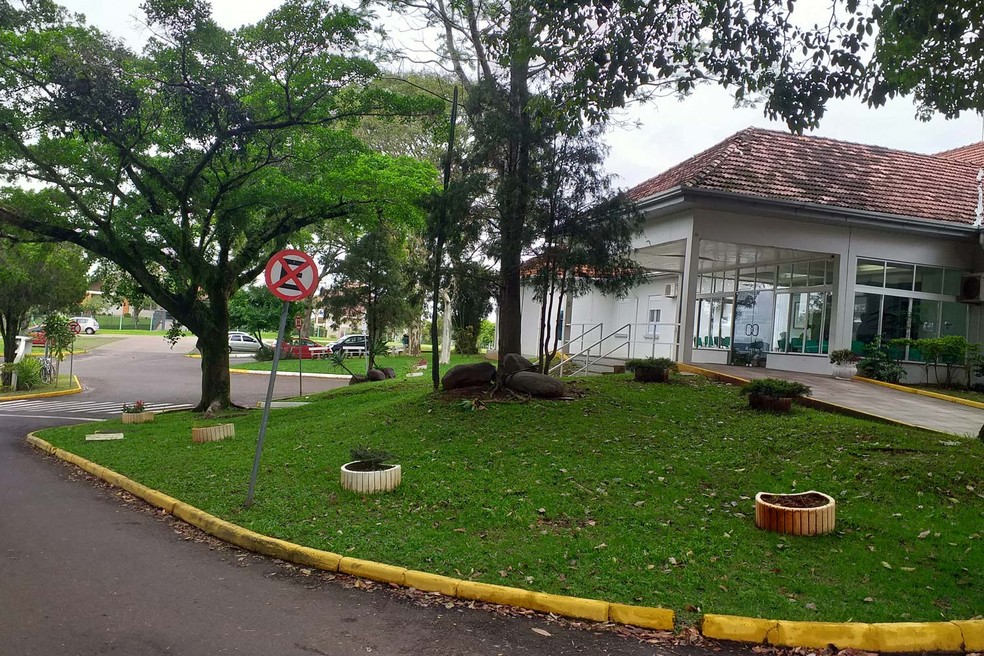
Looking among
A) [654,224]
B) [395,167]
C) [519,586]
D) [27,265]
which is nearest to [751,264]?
[654,224]

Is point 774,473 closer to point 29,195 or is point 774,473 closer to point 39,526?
point 39,526

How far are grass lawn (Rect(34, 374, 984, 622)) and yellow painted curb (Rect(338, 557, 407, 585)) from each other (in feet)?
0.61

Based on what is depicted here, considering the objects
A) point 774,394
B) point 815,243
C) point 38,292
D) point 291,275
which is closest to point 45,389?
point 38,292

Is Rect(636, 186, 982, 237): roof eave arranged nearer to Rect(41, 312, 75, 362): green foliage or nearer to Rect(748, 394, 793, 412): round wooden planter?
Rect(748, 394, 793, 412): round wooden planter

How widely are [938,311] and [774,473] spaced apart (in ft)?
44.2

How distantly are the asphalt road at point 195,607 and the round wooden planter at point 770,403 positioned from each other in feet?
23.0

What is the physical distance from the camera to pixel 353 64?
12867 millimetres

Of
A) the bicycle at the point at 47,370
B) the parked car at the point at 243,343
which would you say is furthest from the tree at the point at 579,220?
the parked car at the point at 243,343

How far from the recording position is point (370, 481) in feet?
25.2

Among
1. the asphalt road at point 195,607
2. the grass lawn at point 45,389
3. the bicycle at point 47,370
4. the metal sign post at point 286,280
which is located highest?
the metal sign post at point 286,280

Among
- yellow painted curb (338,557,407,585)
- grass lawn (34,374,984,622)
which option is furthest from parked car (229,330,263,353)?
yellow painted curb (338,557,407,585)

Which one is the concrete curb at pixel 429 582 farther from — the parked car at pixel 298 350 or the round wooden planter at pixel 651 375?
the parked car at pixel 298 350

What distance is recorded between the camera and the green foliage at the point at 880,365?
1655 centimetres

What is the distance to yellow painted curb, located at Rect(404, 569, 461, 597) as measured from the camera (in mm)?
5301
